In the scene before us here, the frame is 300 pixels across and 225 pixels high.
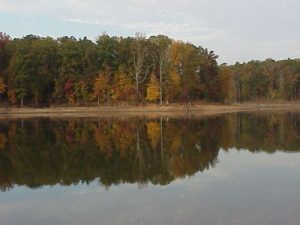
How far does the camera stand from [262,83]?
5089 inches

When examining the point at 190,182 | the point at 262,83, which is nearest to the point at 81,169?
the point at 190,182

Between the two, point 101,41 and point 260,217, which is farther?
point 101,41

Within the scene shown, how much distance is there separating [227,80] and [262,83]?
32721 millimetres

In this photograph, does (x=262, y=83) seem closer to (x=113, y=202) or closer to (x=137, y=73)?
(x=137, y=73)

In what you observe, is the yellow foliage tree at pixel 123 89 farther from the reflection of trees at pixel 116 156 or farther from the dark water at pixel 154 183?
the dark water at pixel 154 183

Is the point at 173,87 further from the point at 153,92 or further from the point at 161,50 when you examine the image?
the point at 161,50

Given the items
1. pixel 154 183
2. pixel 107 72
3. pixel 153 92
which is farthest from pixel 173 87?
pixel 154 183

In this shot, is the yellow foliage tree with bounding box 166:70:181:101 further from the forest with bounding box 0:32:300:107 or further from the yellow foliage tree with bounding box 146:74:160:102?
the yellow foliage tree with bounding box 146:74:160:102

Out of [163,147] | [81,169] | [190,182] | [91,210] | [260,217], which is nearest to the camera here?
[260,217]

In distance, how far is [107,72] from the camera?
89000mm

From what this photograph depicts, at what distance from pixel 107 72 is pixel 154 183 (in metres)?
74.3

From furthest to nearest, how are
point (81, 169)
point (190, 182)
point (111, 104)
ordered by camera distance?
point (111, 104), point (81, 169), point (190, 182)

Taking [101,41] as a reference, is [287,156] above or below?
below

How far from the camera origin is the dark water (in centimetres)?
1162
